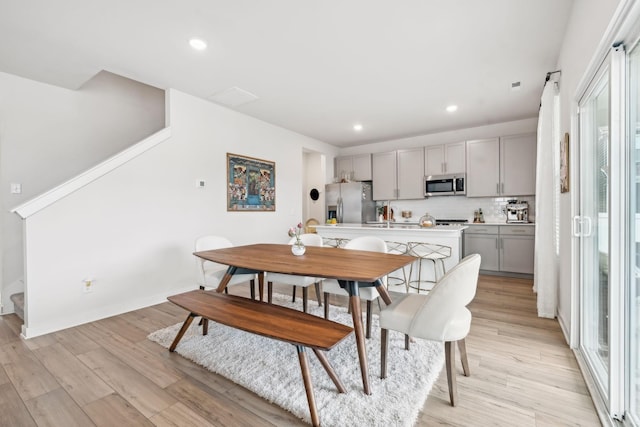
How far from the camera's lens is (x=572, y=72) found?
7.16ft

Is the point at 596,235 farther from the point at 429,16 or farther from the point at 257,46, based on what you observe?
the point at 257,46

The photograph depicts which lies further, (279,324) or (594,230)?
(594,230)

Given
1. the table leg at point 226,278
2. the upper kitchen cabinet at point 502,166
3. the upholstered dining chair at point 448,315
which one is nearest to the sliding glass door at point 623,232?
the upholstered dining chair at point 448,315

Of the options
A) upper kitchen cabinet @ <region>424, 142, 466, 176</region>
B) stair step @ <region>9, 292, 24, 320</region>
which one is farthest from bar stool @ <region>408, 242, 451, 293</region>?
stair step @ <region>9, 292, 24, 320</region>

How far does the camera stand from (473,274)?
156cm

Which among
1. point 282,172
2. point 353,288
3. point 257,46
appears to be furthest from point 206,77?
point 353,288

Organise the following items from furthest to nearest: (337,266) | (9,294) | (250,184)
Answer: (250,184) → (9,294) → (337,266)

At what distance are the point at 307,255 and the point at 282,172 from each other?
2.87m

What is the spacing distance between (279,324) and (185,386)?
74 cm

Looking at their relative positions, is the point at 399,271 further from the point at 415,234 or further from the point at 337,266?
the point at 337,266

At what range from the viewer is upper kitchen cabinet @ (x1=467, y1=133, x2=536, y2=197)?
15.0 feet

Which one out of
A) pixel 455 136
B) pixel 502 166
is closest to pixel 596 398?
pixel 502 166

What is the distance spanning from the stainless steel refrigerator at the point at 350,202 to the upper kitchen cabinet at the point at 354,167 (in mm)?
227

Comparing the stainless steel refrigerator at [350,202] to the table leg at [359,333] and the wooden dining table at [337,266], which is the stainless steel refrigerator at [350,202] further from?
the table leg at [359,333]
